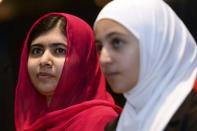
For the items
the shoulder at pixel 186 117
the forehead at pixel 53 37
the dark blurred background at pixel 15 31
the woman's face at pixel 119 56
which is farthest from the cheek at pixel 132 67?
the dark blurred background at pixel 15 31

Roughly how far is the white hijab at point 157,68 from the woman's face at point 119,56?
13 mm

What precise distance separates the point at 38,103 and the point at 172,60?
613 millimetres

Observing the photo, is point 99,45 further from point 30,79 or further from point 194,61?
point 30,79

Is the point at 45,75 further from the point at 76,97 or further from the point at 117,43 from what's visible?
the point at 117,43

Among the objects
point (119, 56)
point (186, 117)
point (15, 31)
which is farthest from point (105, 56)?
point (15, 31)

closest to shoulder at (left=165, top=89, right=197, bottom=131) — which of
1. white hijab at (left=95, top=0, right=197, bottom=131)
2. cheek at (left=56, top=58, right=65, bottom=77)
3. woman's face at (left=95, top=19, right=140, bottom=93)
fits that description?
white hijab at (left=95, top=0, right=197, bottom=131)

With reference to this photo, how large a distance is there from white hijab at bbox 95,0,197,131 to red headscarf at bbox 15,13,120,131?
0.29 m

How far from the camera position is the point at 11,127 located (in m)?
2.31

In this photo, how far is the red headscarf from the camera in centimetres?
142

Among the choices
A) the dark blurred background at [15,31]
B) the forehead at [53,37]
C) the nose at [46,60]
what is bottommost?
the dark blurred background at [15,31]

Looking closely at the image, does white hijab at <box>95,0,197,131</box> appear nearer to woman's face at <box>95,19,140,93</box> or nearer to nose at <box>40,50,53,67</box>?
woman's face at <box>95,19,140,93</box>

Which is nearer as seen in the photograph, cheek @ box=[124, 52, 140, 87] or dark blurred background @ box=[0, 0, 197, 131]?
cheek @ box=[124, 52, 140, 87]

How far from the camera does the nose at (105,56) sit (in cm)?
110

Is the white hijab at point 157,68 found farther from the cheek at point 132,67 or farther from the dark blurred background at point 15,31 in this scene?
the dark blurred background at point 15,31
